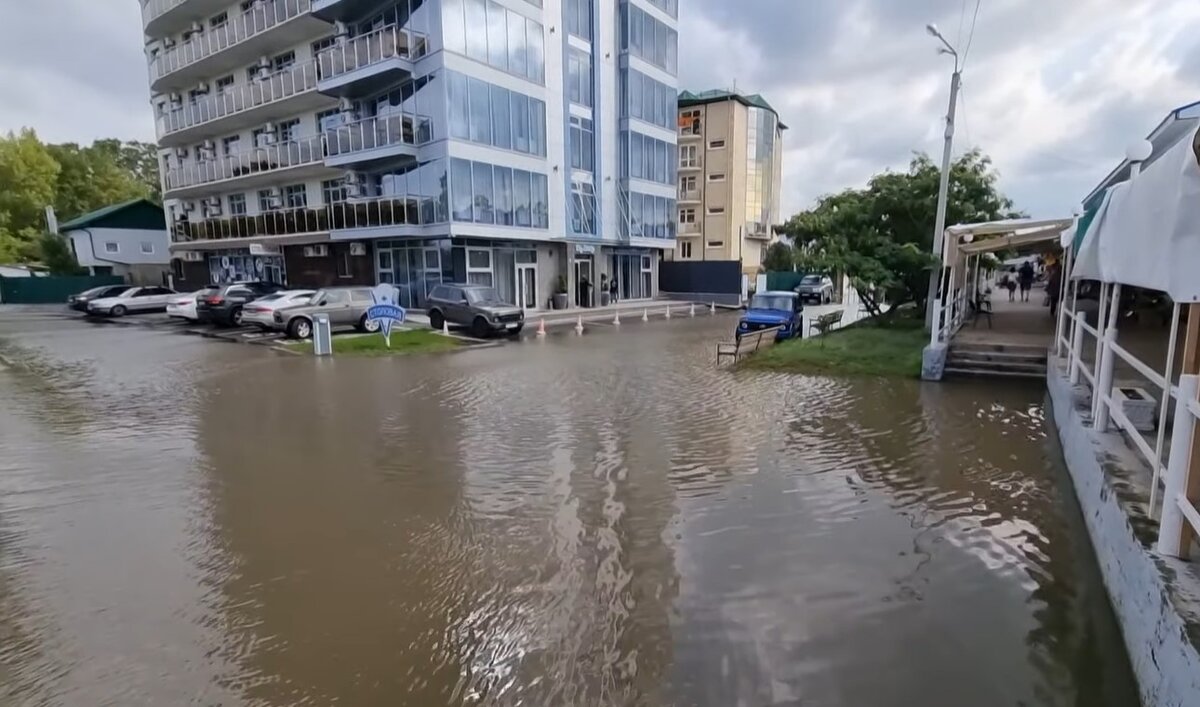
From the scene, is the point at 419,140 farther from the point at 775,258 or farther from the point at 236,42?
the point at 775,258

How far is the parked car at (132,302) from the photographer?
2705cm

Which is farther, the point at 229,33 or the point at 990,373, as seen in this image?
the point at 229,33

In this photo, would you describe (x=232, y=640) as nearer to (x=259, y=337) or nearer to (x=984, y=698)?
(x=984, y=698)

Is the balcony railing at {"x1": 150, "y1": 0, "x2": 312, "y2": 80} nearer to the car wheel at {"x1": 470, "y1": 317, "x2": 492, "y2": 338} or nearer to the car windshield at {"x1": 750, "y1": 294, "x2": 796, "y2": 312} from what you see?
the car wheel at {"x1": 470, "y1": 317, "x2": 492, "y2": 338}

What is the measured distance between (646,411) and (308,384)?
22.3 ft

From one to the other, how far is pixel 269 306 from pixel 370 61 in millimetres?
10571

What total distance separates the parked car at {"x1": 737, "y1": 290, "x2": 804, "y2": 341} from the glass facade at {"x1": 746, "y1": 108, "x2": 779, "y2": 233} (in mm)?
26667

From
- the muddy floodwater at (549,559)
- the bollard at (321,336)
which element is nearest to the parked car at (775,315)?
the muddy floodwater at (549,559)

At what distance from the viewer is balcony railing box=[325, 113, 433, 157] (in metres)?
23.1

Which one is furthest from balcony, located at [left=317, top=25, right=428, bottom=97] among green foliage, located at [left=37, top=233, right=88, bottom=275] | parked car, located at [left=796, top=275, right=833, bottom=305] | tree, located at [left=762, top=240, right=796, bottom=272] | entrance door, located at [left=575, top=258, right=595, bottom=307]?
tree, located at [left=762, top=240, right=796, bottom=272]

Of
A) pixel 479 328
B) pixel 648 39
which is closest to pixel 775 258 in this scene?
pixel 648 39

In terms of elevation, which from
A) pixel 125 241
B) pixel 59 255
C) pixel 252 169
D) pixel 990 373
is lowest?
pixel 990 373

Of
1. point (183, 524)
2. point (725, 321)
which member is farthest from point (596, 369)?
point (725, 321)

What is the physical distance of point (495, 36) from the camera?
24.4m
